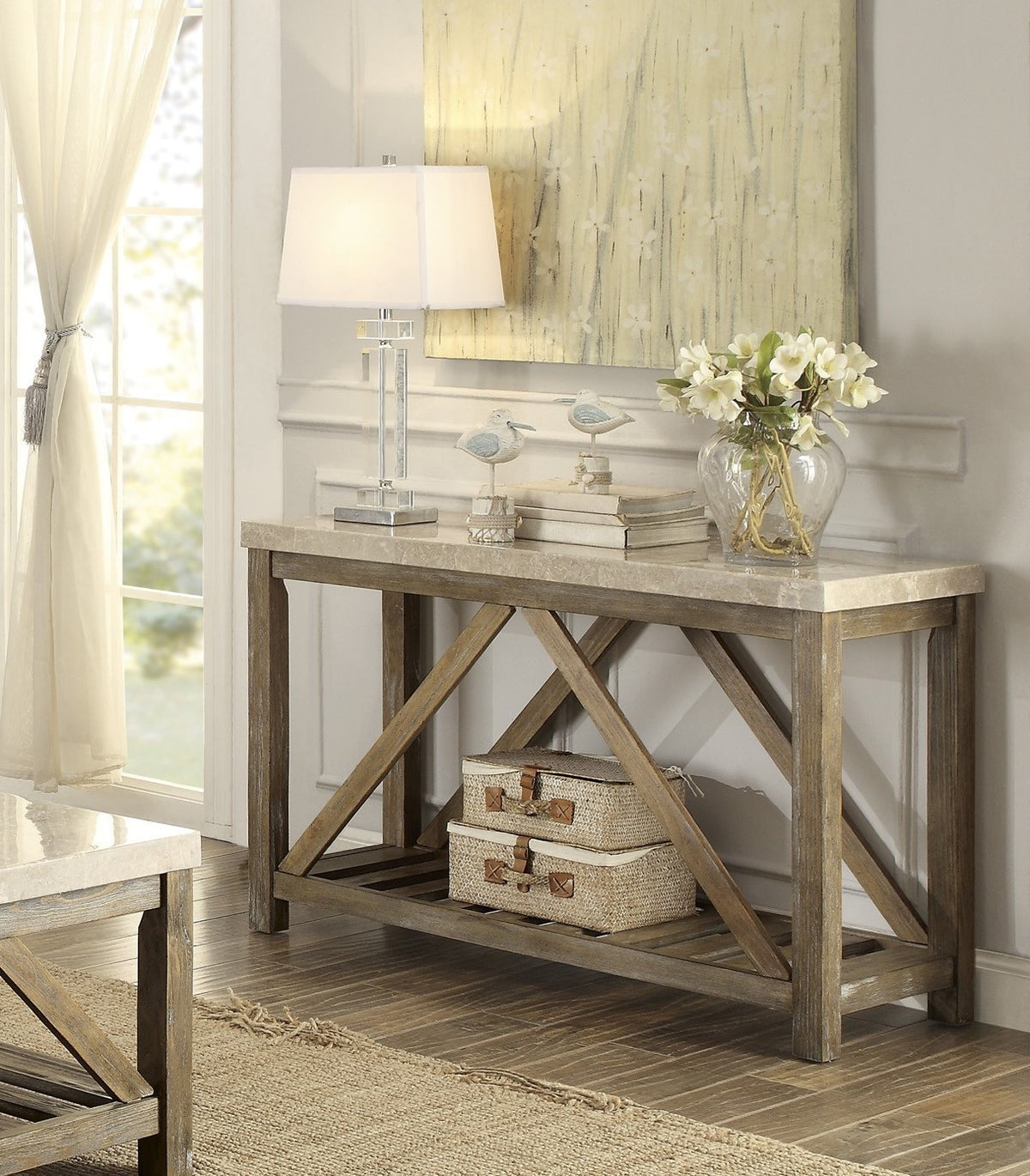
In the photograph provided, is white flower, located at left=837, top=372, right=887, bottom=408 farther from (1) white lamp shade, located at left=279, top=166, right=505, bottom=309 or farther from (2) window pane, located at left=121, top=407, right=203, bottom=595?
(2) window pane, located at left=121, top=407, right=203, bottom=595

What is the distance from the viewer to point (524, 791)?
3621 millimetres

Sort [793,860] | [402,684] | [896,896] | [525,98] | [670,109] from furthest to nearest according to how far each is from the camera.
→ [402,684] < [525,98] < [670,109] < [896,896] < [793,860]

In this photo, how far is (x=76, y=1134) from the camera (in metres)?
2.49

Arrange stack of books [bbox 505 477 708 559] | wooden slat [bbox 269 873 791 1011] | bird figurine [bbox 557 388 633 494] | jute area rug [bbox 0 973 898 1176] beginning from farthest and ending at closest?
bird figurine [bbox 557 388 633 494]
stack of books [bbox 505 477 708 559]
wooden slat [bbox 269 873 791 1011]
jute area rug [bbox 0 973 898 1176]

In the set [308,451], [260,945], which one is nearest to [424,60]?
[308,451]

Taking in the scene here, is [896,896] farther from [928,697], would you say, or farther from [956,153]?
[956,153]

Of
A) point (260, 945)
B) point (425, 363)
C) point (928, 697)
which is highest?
point (425, 363)

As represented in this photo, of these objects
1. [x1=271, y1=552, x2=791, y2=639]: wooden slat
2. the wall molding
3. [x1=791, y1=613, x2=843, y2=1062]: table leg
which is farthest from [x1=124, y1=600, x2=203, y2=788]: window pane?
[x1=791, y1=613, x2=843, y2=1062]: table leg

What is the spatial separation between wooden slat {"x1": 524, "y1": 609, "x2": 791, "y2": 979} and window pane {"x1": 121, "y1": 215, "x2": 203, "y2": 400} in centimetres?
675

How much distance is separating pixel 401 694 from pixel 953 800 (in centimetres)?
132

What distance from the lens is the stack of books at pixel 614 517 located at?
346cm

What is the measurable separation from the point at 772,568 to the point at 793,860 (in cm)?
47

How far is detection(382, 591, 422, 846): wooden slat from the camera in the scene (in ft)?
13.9

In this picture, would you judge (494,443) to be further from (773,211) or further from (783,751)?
(783,751)
